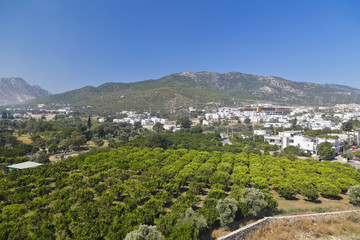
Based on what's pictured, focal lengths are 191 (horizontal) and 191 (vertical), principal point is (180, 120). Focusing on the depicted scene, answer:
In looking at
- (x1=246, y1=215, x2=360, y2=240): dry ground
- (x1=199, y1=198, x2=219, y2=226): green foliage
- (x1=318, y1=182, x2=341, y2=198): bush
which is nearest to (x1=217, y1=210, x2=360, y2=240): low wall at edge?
(x1=246, y1=215, x2=360, y2=240): dry ground

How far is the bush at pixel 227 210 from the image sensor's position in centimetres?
1244

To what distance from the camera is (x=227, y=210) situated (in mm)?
12562

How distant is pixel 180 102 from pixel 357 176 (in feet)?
355

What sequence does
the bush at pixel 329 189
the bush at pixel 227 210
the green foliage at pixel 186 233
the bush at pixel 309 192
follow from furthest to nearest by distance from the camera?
the bush at pixel 329 189, the bush at pixel 309 192, the bush at pixel 227 210, the green foliage at pixel 186 233

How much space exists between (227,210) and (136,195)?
25.9 ft

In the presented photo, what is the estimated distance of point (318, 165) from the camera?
27.0m

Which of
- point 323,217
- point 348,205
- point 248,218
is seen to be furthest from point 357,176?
point 248,218

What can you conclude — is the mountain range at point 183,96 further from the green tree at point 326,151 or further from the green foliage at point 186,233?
the green foliage at point 186,233

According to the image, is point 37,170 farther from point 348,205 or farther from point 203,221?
point 348,205

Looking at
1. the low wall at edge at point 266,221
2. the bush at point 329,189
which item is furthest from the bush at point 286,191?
the low wall at edge at point 266,221

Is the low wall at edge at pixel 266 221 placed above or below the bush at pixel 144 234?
below

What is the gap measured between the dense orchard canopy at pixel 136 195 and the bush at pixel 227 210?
Answer: 83mm

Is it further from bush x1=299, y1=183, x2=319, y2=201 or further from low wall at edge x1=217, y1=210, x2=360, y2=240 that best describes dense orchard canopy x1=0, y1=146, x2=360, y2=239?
low wall at edge x1=217, y1=210, x2=360, y2=240

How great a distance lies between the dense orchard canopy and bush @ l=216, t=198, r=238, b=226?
0.08 metres
